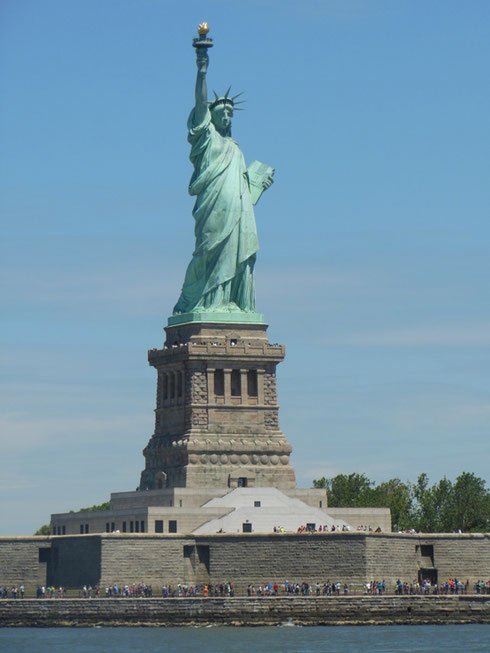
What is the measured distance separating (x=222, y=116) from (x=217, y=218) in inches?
201

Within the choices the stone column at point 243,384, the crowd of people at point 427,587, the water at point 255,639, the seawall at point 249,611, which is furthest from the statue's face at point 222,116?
the water at point 255,639

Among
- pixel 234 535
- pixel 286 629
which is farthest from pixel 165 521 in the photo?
pixel 286 629

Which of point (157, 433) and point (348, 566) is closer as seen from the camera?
point (348, 566)

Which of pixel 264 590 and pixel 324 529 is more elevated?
pixel 324 529

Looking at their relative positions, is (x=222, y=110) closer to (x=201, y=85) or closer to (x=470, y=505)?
(x=201, y=85)

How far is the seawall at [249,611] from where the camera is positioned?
8850cm

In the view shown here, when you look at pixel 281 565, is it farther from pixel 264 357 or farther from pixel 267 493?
pixel 264 357

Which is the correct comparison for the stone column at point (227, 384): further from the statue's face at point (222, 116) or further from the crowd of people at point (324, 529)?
the statue's face at point (222, 116)

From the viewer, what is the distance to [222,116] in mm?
101938

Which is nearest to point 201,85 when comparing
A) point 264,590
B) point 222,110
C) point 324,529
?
point 222,110

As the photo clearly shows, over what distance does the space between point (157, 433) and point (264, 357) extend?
23.0 ft

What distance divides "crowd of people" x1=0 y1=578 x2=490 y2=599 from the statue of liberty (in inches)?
632

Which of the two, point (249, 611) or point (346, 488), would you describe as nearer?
point (249, 611)

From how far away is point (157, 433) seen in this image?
103 meters
